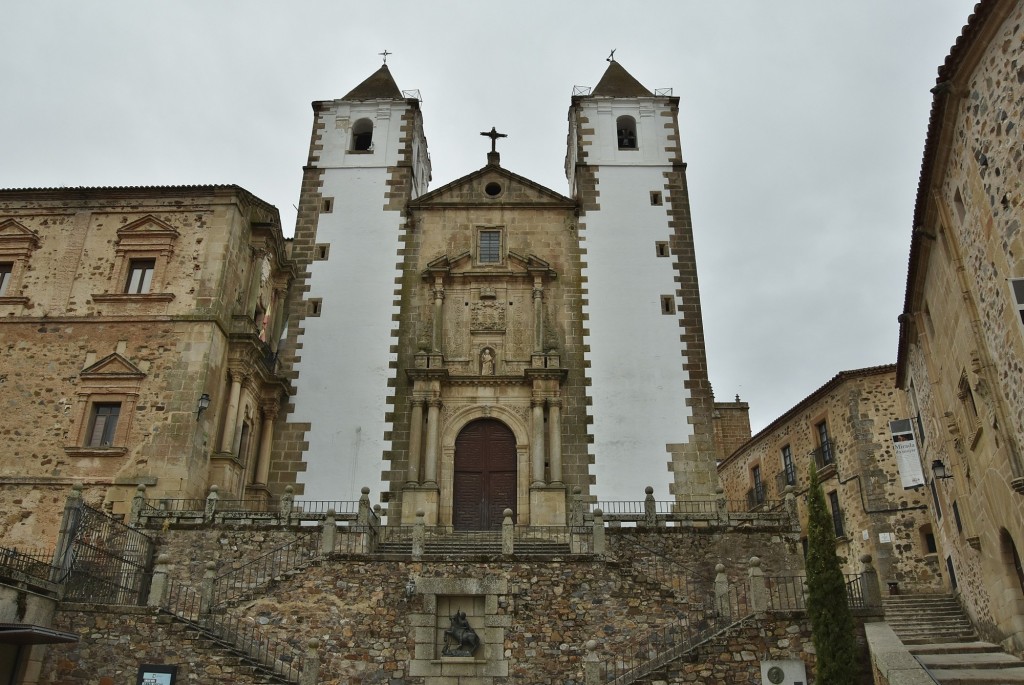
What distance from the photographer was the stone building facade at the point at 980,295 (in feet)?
28.8

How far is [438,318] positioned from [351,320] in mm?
2381

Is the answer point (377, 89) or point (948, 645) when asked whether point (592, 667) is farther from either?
point (377, 89)

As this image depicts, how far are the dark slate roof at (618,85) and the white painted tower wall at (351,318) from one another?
6.34 meters

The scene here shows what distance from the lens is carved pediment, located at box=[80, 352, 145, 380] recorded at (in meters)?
18.3

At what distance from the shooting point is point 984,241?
9.74m

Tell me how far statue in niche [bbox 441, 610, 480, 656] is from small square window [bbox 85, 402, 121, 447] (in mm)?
8869

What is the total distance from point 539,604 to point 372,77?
19.4 m

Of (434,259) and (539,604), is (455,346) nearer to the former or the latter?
(434,259)

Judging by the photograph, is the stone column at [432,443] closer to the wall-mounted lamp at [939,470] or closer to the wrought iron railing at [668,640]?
the wrought iron railing at [668,640]

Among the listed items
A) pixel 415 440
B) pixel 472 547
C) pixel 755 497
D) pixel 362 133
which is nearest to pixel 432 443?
pixel 415 440

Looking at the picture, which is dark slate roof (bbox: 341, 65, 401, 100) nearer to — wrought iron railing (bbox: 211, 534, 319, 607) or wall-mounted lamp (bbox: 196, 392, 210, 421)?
wall-mounted lamp (bbox: 196, 392, 210, 421)

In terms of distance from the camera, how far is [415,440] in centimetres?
1995

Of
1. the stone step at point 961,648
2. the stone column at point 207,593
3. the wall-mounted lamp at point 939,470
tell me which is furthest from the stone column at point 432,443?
the stone step at point 961,648

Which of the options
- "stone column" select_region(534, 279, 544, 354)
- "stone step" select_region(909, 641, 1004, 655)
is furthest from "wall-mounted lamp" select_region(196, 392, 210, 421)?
"stone step" select_region(909, 641, 1004, 655)
